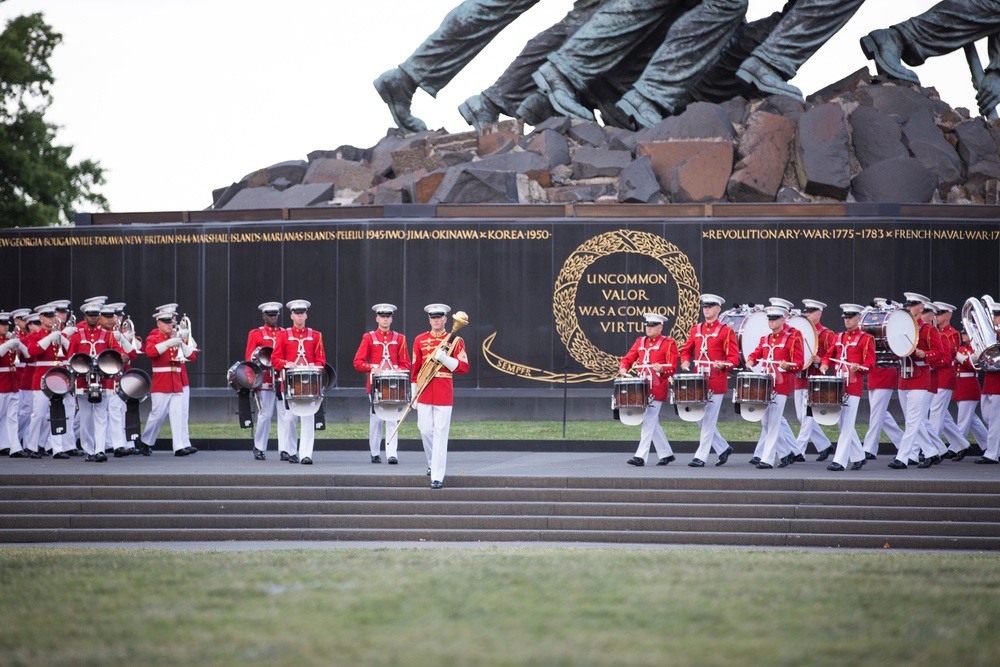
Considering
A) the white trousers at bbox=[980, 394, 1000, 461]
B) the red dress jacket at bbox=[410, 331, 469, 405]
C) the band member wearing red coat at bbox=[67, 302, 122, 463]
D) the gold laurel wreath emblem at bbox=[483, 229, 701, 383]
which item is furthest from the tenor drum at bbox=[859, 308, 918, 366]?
the band member wearing red coat at bbox=[67, 302, 122, 463]

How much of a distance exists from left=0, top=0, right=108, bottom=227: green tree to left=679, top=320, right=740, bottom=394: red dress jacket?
26.2m

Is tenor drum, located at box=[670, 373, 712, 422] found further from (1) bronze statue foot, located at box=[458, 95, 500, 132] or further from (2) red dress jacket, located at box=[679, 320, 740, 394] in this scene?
(1) bronze statue foot, located at box=[458, 95, 500, 132]

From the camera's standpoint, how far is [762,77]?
2597cm

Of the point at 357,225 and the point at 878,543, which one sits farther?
the point at 357,225

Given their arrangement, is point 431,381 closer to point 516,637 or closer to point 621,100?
point 516,637

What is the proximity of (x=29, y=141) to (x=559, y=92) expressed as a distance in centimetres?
1884

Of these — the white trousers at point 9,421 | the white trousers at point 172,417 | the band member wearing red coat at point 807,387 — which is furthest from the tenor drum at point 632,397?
the white trousers at point 9,421

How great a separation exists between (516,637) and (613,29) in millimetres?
20110

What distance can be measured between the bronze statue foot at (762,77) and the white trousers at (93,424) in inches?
583

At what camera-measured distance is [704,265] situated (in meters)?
22.6

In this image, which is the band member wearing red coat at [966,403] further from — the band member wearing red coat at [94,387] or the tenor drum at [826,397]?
the band member wearing red coat at [94,387]

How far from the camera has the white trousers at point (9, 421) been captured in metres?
17.7

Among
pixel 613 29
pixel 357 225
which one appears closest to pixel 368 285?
pixel 357 225

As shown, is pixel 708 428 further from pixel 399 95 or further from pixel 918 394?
pixel 399 95
